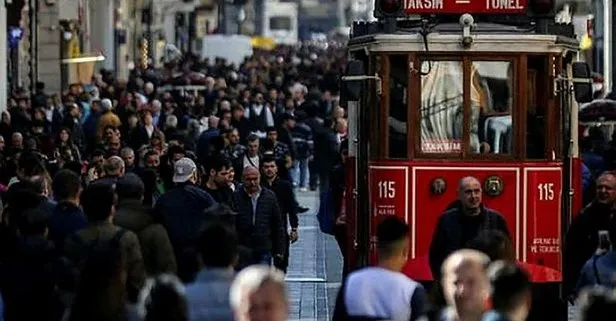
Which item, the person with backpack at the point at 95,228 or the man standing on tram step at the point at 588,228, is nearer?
the person with backpack at the point at 95,228

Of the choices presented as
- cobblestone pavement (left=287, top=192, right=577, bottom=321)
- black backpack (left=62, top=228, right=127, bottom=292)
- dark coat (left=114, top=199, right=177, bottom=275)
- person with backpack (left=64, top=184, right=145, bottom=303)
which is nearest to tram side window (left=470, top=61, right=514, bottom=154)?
cobblestone pavement (left=287, top=192, right=577, bottom=321)

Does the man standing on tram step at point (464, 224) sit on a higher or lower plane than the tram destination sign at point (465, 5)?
lower

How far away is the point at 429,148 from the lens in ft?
63.4

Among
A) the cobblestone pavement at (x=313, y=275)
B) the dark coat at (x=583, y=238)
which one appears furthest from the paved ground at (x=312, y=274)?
the dark coat at (x=583, y=238)

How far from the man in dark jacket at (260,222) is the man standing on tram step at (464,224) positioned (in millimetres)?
2727

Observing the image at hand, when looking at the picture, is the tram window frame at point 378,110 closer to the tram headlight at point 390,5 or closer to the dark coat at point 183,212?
the tram headlight at point 390,5

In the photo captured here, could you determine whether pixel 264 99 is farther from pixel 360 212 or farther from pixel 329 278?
pixel 360 212

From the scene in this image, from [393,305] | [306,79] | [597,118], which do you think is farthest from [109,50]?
[393,305]

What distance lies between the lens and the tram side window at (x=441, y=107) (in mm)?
19219

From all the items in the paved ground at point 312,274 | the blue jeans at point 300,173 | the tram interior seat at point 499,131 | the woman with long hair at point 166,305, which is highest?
the tram interior seat at point 499,131

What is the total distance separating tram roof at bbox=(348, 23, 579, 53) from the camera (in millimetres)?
19203

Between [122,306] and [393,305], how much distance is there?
1659 millimetres

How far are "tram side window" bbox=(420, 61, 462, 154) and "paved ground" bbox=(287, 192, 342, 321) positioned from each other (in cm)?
278

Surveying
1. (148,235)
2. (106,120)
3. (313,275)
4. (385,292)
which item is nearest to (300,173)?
(106,120)
